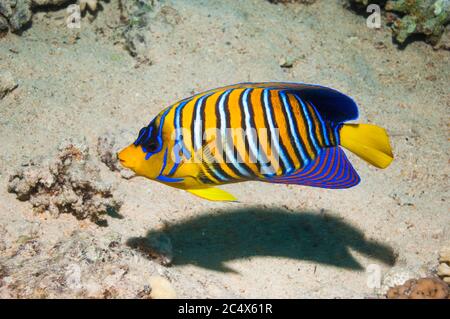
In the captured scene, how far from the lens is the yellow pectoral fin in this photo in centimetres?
260

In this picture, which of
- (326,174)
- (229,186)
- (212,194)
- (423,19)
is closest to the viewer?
(212,194)

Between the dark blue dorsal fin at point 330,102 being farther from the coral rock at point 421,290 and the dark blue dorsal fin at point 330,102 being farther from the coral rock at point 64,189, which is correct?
the coral rock at point 64,189

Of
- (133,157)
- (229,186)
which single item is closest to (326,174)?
(133,157)

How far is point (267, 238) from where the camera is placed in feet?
12.8

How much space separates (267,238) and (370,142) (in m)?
1.48

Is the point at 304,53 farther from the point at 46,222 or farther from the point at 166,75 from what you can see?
the point at 46,222

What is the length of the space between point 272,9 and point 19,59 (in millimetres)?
3173

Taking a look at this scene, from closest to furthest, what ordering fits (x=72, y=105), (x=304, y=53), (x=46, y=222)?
(x=46, y=222)
(x=72, y=105)
(x=304, y=53)

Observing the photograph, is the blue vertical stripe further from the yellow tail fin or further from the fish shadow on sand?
the fish shadow on sand

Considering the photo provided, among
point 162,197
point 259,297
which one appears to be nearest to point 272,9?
point 162,197

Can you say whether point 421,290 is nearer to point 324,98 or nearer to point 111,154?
point 324,98

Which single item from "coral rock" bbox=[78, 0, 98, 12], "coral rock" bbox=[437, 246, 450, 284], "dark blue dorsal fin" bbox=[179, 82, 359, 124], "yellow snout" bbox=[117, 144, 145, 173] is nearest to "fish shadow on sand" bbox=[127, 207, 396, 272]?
"coral rock" bbox=[437, 246, 450, 284]

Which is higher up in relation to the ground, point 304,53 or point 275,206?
point 304,53

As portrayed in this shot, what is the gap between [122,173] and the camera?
4.05 meters
